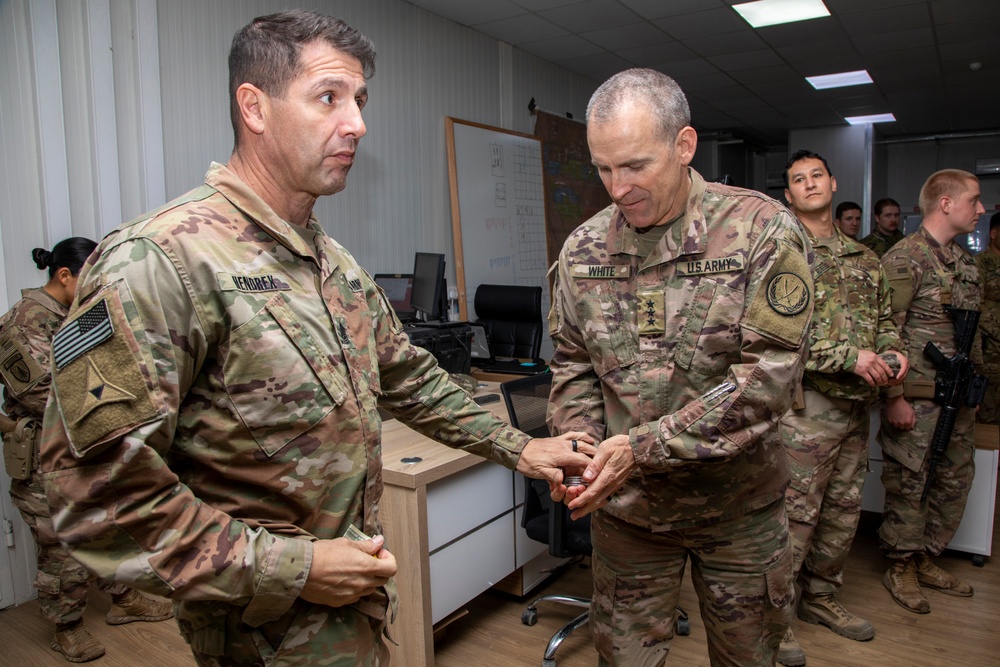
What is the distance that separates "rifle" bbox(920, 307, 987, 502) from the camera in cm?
304

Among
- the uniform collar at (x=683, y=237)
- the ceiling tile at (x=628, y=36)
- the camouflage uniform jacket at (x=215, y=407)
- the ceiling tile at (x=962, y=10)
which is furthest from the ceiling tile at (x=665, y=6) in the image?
the camouflage uniform jacket at (x=215, y=407)

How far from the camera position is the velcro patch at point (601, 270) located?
162 cm

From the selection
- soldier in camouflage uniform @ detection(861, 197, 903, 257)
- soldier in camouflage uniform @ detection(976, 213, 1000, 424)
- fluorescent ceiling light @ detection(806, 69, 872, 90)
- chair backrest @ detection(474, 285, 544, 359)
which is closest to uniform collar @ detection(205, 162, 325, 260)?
chair backrest @ detection(474, 285, 544, 359)

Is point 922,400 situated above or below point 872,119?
below

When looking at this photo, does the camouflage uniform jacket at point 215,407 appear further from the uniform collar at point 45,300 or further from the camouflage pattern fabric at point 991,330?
the camouflage pattern fabric at point 991,330

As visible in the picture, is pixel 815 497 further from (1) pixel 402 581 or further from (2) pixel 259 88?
(2) pixel 259 88

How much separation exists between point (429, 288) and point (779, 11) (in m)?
A: 3.62

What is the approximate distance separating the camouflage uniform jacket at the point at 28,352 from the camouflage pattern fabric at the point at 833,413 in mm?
2816

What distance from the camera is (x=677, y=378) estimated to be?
155cm

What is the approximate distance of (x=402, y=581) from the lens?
230 cm

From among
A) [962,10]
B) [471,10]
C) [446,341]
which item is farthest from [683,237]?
[962,10]

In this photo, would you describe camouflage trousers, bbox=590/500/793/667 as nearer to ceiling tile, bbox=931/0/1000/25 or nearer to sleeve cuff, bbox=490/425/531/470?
sleeve cuff, bbox=490/425/531/470

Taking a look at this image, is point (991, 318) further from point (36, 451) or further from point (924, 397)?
point (36, 451)

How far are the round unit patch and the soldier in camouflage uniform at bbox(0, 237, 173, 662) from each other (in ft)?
8.38
